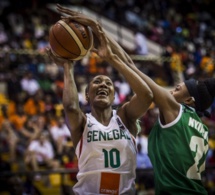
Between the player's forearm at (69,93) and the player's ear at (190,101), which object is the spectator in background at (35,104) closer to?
the player's forearm at (69,93)

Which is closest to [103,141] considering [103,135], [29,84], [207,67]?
[103,135]

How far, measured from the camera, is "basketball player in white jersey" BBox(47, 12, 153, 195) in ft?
14.8

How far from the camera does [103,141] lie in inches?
182

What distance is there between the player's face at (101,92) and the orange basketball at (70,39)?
337mm

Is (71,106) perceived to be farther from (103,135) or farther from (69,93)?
(103,135)

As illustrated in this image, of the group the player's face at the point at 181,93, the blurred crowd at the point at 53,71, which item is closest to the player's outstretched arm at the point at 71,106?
the player's face at the point at 181,93

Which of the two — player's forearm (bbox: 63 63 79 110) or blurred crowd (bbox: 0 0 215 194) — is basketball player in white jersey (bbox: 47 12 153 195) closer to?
player's forearm (bbox: 63 63 79 110)

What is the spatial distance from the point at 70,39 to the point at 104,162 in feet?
3.96

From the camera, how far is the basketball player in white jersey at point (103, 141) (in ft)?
14.8

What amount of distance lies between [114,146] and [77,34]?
1119 millimetres

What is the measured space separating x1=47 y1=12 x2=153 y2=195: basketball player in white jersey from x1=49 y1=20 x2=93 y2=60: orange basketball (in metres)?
0.10

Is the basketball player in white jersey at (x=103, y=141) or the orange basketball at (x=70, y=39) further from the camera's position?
the orange basketball at (x=70, y=39)

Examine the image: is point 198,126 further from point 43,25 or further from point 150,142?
point 43,25

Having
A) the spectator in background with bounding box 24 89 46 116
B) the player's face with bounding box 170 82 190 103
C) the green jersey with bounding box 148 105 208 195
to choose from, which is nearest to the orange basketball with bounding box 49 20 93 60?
the player's face with bounding box 170 82 190 103
